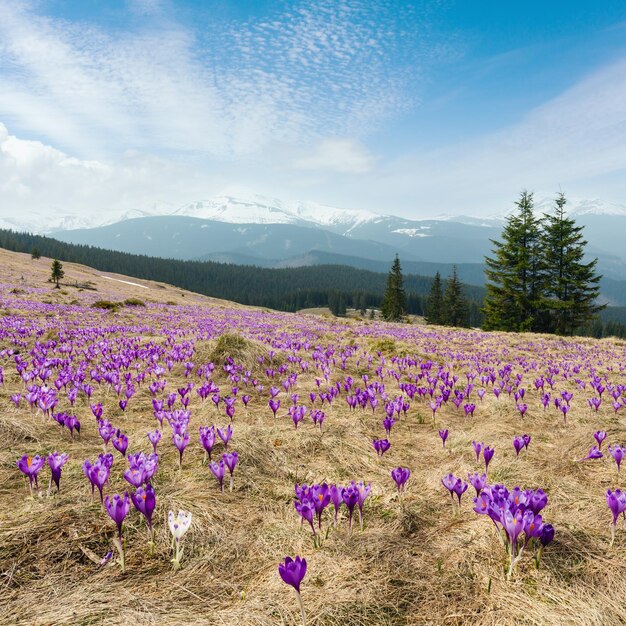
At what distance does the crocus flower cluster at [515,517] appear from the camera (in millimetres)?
2361

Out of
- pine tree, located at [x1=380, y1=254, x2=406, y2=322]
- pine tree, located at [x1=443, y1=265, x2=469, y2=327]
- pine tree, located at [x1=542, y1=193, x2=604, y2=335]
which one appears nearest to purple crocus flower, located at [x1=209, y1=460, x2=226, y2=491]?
pine tree, located at [x1=542, y1=193, x2=604, y2=335]

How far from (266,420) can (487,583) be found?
12.9ft

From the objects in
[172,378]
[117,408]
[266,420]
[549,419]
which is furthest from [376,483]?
[172,378]

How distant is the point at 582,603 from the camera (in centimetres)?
209

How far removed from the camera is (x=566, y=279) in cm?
3622

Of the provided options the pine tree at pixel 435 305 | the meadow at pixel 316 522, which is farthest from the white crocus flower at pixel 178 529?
the pine tree at pixel 435 305

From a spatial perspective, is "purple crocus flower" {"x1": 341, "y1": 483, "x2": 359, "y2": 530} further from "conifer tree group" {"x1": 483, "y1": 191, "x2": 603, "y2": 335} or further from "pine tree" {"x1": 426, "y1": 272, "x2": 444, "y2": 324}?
"pine tree" {"x1": 426, "y1": 272, "x2": 444, "y2": 324}

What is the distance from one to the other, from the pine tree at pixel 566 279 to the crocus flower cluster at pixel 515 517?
39.0m

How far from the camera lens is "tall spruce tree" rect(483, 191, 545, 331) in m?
37.1

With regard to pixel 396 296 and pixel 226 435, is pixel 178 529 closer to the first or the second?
pixel 226 435

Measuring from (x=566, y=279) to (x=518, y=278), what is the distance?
4.17 meters

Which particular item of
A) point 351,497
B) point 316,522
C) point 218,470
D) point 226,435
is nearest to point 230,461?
point 218,470

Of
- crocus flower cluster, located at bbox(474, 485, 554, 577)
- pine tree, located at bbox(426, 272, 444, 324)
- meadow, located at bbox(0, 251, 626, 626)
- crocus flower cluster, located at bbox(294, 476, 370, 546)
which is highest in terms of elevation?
pine tree, located at bbox(426, 272, 444, 324)

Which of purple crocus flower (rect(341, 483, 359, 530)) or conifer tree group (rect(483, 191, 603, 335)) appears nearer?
purple crocus flower (rect(341, 483, 359, 530))
